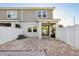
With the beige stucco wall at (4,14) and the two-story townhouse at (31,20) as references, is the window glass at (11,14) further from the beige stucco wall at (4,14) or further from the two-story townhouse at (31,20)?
the beige stucco wall at (4,14)

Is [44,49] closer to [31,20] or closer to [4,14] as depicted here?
[31,20]

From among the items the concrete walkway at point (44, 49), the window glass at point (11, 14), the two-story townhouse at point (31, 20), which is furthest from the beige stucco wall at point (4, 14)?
the concrete walkway at point (44, 49)

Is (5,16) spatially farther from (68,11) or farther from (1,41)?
(68,11)

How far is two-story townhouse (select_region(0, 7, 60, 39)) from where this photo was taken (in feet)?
39.0

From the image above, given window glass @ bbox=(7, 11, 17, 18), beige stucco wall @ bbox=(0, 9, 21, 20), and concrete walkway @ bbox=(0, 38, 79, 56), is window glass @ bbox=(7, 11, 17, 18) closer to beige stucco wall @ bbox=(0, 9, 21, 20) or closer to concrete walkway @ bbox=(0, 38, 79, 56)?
beige stucco wall @ bbox=(0, 9, 21, 20)

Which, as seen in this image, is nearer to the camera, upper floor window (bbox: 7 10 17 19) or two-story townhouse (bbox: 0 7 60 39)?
two-story townhouse (bbox: 0 7 60 39)

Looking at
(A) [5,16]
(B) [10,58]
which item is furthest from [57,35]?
(B) [10,58]

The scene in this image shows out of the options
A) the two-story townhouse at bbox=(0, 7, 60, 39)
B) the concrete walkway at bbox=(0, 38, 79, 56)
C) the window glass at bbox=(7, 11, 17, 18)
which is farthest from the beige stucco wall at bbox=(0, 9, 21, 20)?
the concrete walkway at bbox=(0, 38, 79, 56)

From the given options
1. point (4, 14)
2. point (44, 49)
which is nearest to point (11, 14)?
point (4, 14)

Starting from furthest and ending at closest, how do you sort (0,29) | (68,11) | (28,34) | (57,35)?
(28,34) → (57,35) → (0,29) → (68,11)

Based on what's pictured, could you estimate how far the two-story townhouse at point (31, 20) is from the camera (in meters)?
11.9

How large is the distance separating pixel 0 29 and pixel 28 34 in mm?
6203

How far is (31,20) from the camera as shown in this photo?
12.4m

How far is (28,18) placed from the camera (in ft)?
40.9
